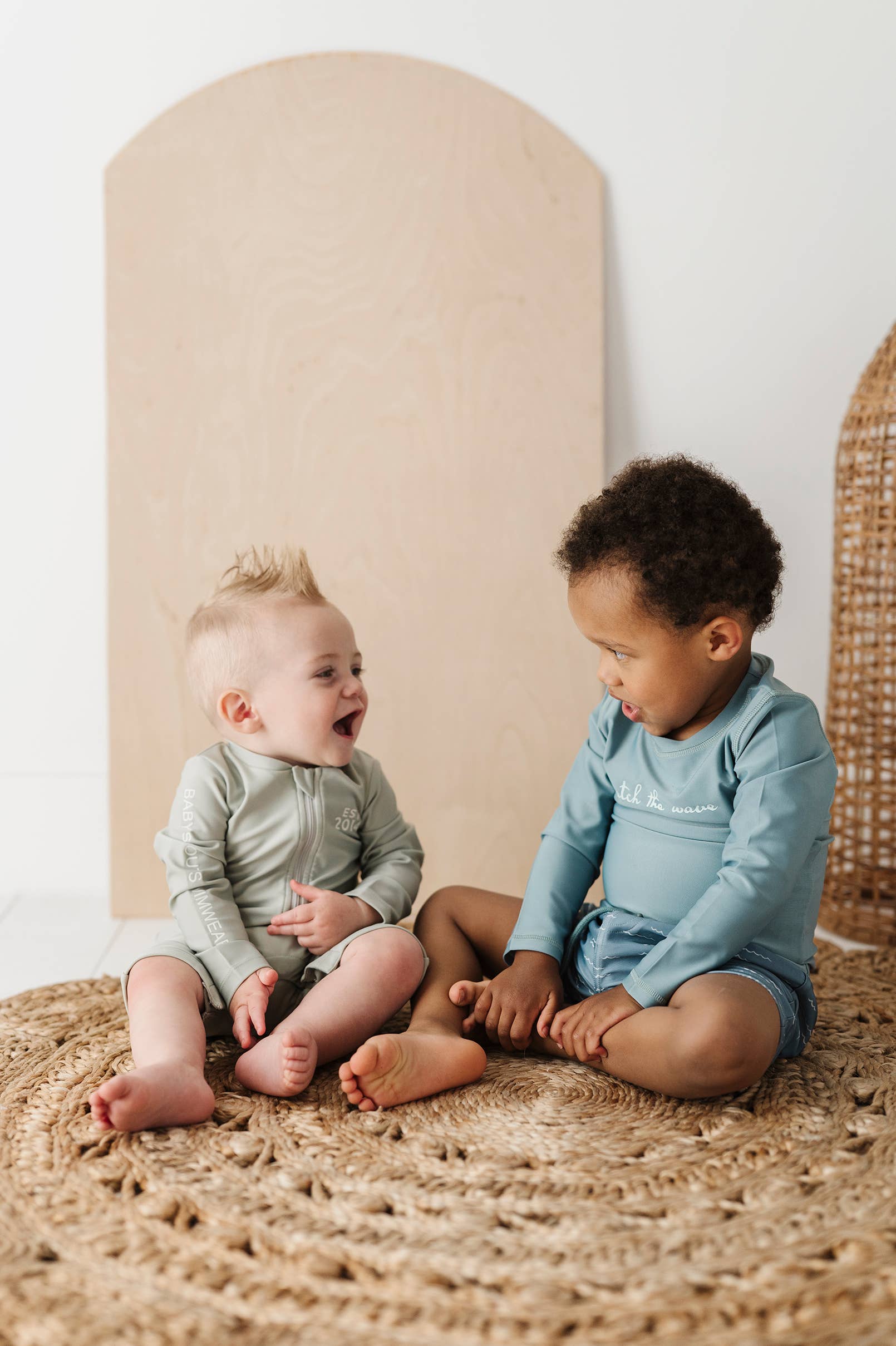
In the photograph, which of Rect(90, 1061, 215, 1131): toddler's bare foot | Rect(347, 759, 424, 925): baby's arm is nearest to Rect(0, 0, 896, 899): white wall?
Rect(347, 759, 424, 925): baby's arm

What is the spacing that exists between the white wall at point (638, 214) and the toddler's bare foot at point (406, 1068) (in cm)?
75

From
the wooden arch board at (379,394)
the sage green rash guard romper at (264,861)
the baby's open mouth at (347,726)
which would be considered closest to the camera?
the sage green rash guard romper at (264,861)

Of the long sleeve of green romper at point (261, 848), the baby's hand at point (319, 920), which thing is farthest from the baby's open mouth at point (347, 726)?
the baby's hand at point (319, 920)

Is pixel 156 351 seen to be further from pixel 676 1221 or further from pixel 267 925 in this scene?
pixel 676 1221

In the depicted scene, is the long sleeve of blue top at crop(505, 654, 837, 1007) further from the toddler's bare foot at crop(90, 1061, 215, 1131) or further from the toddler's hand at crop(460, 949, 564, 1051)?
the toddler's bare foot at crop(90, 1061, 215, 1131)

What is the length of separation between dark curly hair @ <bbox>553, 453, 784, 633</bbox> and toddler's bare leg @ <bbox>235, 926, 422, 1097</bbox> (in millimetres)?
407

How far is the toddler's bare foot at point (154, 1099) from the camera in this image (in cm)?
91

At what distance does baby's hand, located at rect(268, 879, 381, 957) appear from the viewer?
1152mm

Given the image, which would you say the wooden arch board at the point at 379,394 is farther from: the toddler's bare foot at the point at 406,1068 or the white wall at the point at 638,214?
the toddler's bare foot at the point at 406,1068

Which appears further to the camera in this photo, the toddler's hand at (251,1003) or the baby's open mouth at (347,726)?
the baby's open mouth at (347,726)

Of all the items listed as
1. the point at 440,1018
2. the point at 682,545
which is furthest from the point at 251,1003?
the point at 682,545

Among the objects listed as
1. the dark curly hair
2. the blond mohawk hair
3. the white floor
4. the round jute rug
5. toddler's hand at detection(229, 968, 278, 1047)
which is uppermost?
the dark curly hair

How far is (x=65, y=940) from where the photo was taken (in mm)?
1586

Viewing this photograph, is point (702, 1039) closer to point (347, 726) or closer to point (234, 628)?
point (347, 726)
